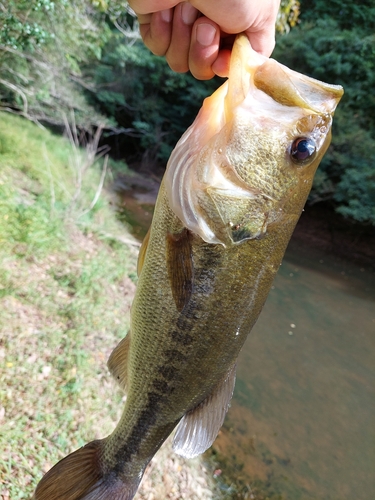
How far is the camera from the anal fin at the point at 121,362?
164 cm

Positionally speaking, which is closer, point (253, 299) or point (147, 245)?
point (253, 299)

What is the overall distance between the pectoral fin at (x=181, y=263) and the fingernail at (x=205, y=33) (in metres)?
0.69

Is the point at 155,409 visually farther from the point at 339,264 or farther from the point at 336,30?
the point at 336,30

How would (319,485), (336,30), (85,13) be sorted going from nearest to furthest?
(319,485), (85,13), (336,30)

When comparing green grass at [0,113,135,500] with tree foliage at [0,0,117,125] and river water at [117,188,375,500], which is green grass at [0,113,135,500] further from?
tree foliage at [0,0,117,125]

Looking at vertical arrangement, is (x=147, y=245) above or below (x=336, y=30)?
below

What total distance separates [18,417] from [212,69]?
9.49 feet

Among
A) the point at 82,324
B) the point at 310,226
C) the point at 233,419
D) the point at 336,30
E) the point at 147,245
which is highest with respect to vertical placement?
the point at 336,30

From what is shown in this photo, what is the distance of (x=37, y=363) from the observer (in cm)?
351

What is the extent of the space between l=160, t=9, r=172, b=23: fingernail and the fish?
327mm

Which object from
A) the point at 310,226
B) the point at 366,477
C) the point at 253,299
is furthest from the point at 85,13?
the point at 310,226

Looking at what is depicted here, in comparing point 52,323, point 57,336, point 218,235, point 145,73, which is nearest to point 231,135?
point 218,235

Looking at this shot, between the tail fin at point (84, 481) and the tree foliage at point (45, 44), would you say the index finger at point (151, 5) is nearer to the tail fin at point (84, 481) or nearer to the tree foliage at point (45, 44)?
the tail fin at point (84, 481)

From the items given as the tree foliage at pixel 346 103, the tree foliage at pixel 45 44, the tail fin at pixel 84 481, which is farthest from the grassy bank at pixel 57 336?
the tree foliage at pixel 346 103
